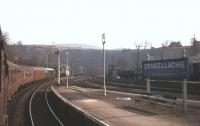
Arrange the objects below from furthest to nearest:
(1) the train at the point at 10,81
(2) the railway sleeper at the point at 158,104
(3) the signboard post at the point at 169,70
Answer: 1. (2) the railway sleeper at the point at 158,104
2. (3) the signboard post at the point at 169,70
3. (1) the train at the point at 10,81

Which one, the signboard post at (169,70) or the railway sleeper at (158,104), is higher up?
the signboard post at (169,70)

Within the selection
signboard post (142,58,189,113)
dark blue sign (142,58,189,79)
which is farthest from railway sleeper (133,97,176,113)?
dark blue sign (142,58,189,79)

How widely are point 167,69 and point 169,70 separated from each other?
210mm

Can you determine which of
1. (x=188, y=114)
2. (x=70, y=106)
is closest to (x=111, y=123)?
(x=188, y=114)

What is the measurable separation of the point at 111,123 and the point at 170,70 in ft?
17.6

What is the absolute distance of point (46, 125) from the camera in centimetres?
2427

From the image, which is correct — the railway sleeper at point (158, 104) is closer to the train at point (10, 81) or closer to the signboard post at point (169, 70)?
the signboard post at point (169, 70)

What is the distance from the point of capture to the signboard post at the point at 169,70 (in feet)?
70.6

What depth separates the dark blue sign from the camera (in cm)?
2159

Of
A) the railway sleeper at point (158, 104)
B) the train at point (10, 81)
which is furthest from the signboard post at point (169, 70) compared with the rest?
the train at point (10, 81)

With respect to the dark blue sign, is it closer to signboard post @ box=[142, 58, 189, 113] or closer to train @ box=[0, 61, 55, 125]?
signboard post @ box=[142, 58, 189, 113]

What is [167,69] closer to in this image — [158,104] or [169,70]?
[169,70]

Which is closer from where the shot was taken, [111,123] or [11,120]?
[111,123]

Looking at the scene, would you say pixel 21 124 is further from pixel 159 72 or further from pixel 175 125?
pixel 175 125
